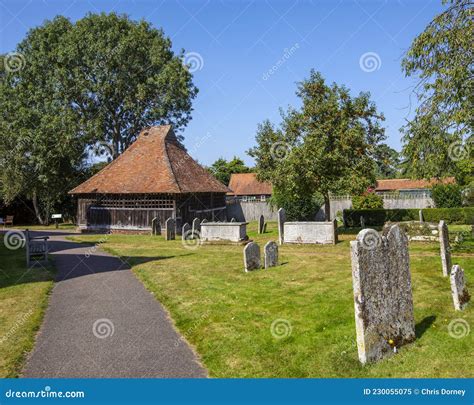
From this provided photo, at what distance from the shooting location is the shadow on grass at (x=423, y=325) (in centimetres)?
783

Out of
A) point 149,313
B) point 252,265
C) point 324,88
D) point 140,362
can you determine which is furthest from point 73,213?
point 140,362

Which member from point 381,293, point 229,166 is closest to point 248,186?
point 229,166

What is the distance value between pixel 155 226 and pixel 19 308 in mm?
17773

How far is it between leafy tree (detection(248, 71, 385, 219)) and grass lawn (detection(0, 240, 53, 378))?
13427 millimetres

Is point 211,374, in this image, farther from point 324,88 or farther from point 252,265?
point 324,88

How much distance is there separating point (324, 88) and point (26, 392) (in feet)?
70.4

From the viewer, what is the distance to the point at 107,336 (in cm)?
823

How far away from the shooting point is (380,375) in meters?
6.29

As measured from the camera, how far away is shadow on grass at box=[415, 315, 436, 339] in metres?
7.83

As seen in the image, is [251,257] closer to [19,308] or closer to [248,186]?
[19,308]

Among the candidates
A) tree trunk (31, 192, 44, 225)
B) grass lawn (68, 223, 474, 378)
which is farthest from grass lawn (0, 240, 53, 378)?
tree trunk (31, 192, 44, 225)

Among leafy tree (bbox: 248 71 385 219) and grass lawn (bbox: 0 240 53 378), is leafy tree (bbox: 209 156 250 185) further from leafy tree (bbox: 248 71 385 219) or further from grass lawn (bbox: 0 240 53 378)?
grass lawn (bbox: 0 240 53 378)

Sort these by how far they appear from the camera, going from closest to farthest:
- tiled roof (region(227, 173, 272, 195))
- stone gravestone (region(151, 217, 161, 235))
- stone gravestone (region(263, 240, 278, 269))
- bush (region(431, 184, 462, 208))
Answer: stone gravestone (region(263, 240, 278, 269)), stone gravestone (region(151, 217, 161, 235)), bush (region(431, 184, 462, 208)), tiled roof (region(227, 173, 272, 195))

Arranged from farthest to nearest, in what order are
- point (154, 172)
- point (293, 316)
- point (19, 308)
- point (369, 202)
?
1. point (369, 202)
2. point (154, 172)
3. point (19, 308)
4. point (293, 316)
